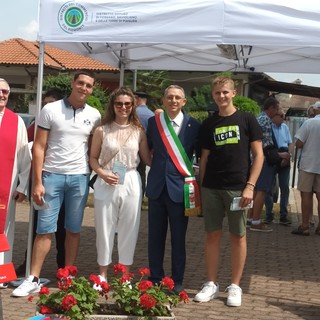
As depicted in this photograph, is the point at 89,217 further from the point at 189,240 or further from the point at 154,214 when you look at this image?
the point at 154,214

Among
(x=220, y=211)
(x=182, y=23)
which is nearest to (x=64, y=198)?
(x=220, y=211)

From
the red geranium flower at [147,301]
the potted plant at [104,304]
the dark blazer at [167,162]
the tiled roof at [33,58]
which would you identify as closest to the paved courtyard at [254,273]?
the potted plant at [104,304]

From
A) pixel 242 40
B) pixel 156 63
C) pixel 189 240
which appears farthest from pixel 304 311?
pixel 156 63

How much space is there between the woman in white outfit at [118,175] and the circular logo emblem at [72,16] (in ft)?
2.22

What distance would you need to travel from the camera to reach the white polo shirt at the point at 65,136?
20.9 feet

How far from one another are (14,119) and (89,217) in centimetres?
532

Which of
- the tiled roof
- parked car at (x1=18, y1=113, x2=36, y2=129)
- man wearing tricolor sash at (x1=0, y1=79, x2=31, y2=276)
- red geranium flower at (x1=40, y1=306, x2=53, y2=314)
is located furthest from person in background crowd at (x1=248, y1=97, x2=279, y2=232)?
the tiled roof

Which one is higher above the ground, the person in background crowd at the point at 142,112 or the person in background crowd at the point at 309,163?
the person in background crowd at the point at 142,112

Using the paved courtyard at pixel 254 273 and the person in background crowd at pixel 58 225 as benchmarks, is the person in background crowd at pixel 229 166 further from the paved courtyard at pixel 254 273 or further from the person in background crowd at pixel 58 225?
the person in background crowd at pixel 58 225

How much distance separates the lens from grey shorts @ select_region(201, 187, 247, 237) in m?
6.26

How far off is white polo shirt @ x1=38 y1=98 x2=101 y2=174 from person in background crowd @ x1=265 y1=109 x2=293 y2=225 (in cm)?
464

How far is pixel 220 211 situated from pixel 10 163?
1.90 meters

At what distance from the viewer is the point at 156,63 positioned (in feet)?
34.4

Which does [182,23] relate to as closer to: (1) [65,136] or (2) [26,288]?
(1) [65,136]
